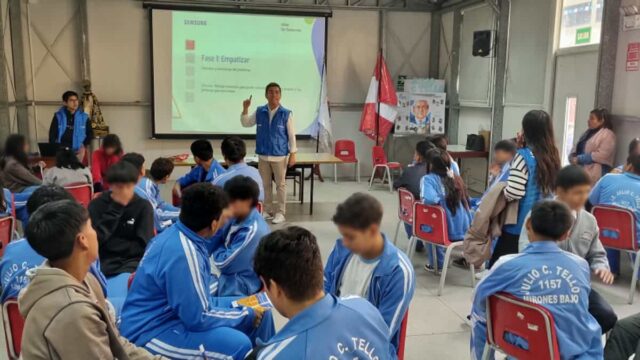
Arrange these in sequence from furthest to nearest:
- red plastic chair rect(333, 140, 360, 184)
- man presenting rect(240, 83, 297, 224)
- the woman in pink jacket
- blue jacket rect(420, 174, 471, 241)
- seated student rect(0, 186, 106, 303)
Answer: red plastic chair rect(333, 140, 360, 184) → man presenting rect(240, 83, 297, 224) → the woman in pink jacket → blue jacket rect(420, 174, 471, 241) → seated student rect(0, 186, 106, 303)

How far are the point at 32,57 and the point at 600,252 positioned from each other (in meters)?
8.67

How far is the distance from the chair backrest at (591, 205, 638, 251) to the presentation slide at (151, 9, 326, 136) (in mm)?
5979

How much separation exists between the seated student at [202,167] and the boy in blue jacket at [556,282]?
9.03 feet

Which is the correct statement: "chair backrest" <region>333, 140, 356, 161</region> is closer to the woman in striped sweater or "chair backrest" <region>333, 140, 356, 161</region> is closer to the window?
the window

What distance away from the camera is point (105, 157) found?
5031mm

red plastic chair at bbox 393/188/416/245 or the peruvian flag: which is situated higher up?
the peruvian flag

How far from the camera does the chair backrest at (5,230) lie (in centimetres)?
327

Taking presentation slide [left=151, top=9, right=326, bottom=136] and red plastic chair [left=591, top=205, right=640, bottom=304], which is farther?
presentation slide [left=151, top=9, right=326, bottom=136]

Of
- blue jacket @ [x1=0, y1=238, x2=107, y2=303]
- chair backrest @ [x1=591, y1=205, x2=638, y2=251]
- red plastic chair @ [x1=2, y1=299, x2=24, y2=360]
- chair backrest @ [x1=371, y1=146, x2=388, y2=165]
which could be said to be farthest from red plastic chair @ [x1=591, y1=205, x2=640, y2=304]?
chair backrest @ [x1=371, y1=146, x2=388, y2=165]

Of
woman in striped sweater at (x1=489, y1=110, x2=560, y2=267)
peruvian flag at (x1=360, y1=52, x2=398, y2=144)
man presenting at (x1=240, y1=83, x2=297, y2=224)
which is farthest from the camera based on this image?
peruvian flag at (x1=360, y1=52, x2=398, y2=144)

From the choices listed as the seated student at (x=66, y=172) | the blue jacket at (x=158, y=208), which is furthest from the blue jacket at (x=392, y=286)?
the seated student at (x=66, y=172)

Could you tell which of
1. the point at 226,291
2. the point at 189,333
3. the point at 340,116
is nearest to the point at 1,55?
the point at 340,116

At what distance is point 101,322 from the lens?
1417 millimetres

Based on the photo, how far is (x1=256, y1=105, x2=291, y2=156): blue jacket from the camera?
609 cm
